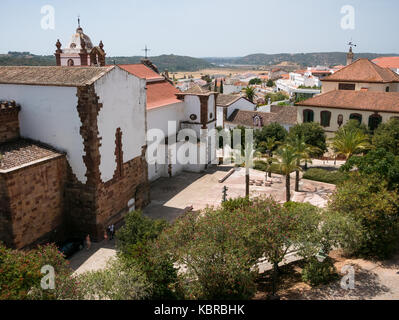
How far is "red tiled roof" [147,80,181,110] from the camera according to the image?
1340 inches

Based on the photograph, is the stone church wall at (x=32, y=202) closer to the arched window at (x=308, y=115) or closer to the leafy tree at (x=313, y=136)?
the leafy tree at (x=313, y=136)

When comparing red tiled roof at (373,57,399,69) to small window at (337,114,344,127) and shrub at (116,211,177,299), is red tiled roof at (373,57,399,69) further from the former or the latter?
shrub at (116,211,177,299)

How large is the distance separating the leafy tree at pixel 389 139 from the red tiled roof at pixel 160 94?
1912 centimetres

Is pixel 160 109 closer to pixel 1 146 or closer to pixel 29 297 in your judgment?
pixel 1 146

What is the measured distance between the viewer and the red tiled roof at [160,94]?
112 feet

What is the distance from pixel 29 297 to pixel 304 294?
10906 mm

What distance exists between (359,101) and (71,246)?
122ft

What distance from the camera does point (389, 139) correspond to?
33406mm

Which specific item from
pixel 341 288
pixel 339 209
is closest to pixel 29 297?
pixel 341 288

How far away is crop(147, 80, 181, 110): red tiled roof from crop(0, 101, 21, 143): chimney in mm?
12245

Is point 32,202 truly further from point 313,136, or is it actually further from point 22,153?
point 313,136

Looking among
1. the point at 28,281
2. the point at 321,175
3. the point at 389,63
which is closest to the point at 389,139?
the point at 321,175

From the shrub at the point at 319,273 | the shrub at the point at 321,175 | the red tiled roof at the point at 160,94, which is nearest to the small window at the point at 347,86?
the shrub at the point at 321,175

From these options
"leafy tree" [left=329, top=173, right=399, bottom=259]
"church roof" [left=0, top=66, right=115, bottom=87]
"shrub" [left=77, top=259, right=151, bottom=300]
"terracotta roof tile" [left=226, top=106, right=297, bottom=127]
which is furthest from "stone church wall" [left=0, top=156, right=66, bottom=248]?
"terracotta roof tile" [left=226, top=106, right=297, bottom=127]
